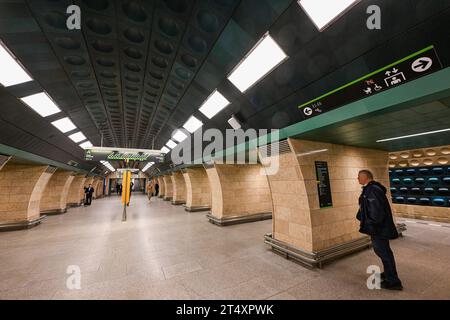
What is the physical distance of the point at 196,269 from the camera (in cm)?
412

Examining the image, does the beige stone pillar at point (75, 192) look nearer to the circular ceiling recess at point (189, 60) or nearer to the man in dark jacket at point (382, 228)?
the circular ceiling recess at point (189, 60)

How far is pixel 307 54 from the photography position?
3.05 metres

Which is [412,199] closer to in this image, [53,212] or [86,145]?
[86,145]

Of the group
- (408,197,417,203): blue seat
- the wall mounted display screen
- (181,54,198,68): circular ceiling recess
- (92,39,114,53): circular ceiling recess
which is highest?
(92,39,114,53): circular ceiling recess

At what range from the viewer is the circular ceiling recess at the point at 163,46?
4.02m

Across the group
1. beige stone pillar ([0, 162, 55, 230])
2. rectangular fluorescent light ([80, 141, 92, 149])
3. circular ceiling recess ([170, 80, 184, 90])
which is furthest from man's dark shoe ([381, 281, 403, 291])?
rectangular fluorescent light ([80, 141, 92, 149])

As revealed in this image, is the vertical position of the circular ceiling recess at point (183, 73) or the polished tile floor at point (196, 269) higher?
the circular ceiling recess at point (183, 73)

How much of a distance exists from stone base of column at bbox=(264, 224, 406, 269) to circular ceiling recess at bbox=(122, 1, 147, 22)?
6.06m

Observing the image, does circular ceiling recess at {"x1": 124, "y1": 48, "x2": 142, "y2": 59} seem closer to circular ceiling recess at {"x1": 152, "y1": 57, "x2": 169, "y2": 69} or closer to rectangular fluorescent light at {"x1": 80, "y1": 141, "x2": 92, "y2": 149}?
circular ceiling recess at {"x1": 152, "y1": 57, "x2": 169, "y2": 69}

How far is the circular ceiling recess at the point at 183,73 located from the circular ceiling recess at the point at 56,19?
2284 mm

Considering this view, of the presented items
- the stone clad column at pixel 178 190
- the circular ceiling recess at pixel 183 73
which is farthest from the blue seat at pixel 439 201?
the stone clad column at pixel 178 190

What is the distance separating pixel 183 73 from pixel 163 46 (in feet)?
2.94

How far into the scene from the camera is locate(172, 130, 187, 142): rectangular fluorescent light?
929 centimetres
